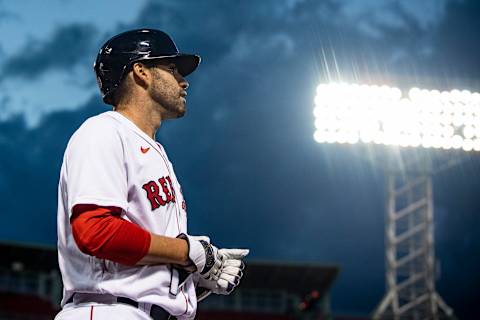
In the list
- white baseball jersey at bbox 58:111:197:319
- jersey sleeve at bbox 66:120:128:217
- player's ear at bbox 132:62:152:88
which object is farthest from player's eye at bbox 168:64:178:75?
jersey sleeve at bbox 66:120:128:217

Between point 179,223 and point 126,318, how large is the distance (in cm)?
47

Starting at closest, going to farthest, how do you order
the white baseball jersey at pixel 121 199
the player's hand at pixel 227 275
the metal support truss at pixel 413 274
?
the white baseball jersey at pixel 121 199 → the player's hand at pixel 227 275 → the metal support truss at pixel 413 274

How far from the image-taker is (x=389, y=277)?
21156mm

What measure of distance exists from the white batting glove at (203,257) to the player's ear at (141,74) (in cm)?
69

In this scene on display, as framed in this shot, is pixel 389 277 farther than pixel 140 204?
Yes

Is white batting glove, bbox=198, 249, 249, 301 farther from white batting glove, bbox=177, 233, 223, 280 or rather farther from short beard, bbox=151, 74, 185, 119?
short beard, bbox=151, 74, 185, 119

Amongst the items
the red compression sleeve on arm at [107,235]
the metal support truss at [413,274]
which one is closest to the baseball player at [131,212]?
the red compression sleeve on arm at [107,235]

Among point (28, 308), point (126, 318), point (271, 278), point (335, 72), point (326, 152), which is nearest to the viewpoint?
point (126, 318)

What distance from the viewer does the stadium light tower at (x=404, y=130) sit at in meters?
21.8

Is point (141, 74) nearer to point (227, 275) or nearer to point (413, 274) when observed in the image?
point (227, 275)

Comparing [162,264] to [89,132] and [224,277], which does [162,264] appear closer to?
[224,277]

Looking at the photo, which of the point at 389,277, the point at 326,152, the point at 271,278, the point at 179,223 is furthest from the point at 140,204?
the point at 326,152

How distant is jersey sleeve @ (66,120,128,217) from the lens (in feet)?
8.20

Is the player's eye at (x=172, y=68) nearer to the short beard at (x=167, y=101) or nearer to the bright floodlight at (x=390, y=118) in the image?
the short beard at (x=167, y=101)
